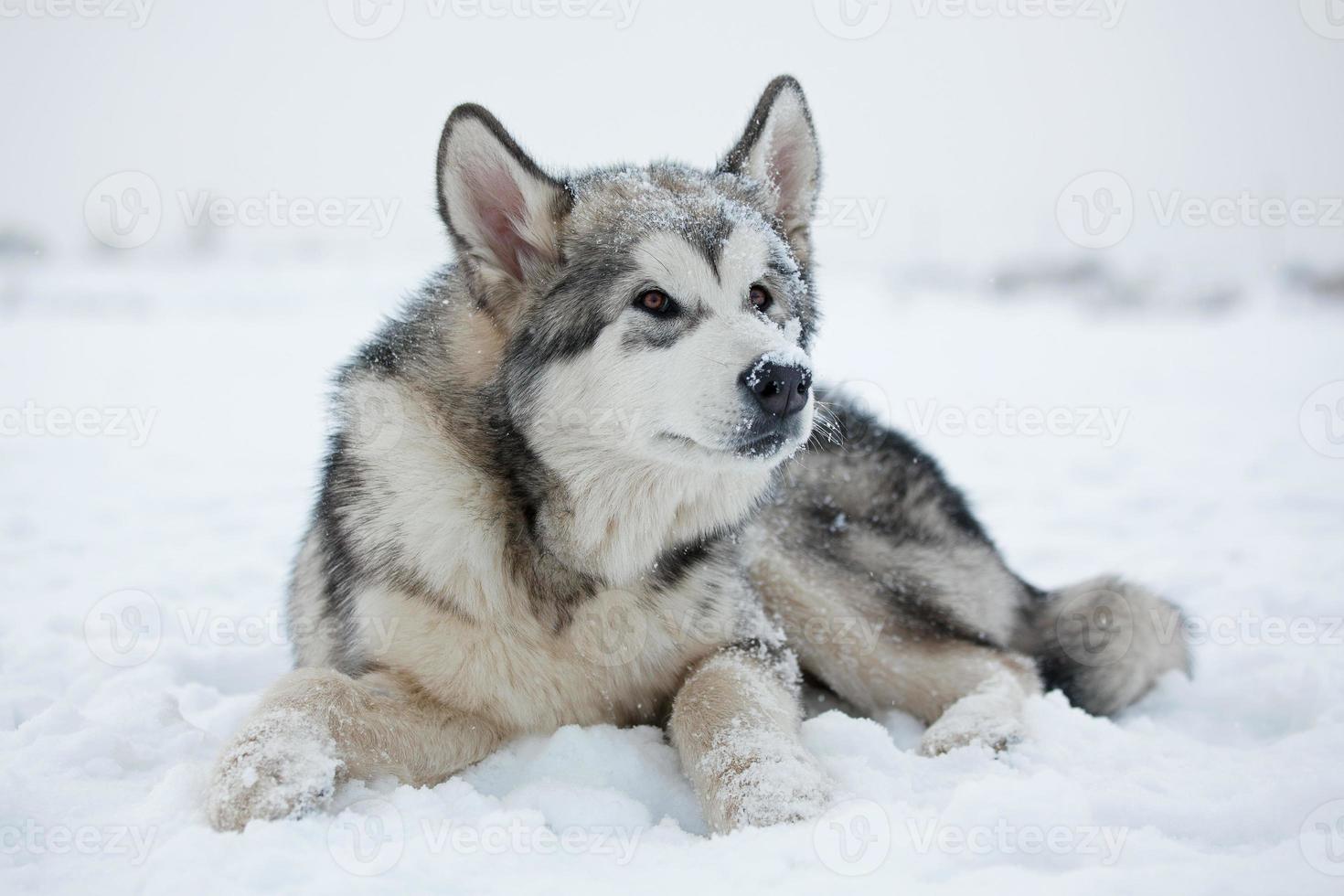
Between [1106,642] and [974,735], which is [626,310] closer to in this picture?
[974,735]

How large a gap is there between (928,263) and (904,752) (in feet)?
118

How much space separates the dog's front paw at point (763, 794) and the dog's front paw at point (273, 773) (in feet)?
3.55

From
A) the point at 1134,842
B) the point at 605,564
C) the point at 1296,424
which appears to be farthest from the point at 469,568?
the point at 1296,424

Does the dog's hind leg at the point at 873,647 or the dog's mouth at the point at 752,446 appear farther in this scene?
the dog's hind leg at the point at 873,647

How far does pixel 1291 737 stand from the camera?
10.4ft

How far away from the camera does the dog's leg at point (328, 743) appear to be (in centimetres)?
237

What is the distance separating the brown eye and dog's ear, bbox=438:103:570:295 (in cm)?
37

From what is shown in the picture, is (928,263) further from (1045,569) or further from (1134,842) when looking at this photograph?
(1134,842)

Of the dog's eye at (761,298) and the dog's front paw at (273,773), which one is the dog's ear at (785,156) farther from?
the dog's front paw at (273,773)

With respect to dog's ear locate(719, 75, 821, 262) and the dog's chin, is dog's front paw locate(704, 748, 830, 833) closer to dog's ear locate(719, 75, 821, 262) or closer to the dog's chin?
the dog's chin

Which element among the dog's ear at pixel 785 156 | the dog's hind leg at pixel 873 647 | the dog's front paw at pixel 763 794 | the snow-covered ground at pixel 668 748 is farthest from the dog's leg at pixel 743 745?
the dog's ear at pixel 785 156

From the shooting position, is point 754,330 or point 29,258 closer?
point 754,330

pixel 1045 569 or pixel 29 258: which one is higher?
pixel 1045 569

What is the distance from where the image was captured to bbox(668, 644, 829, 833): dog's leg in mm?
2514
